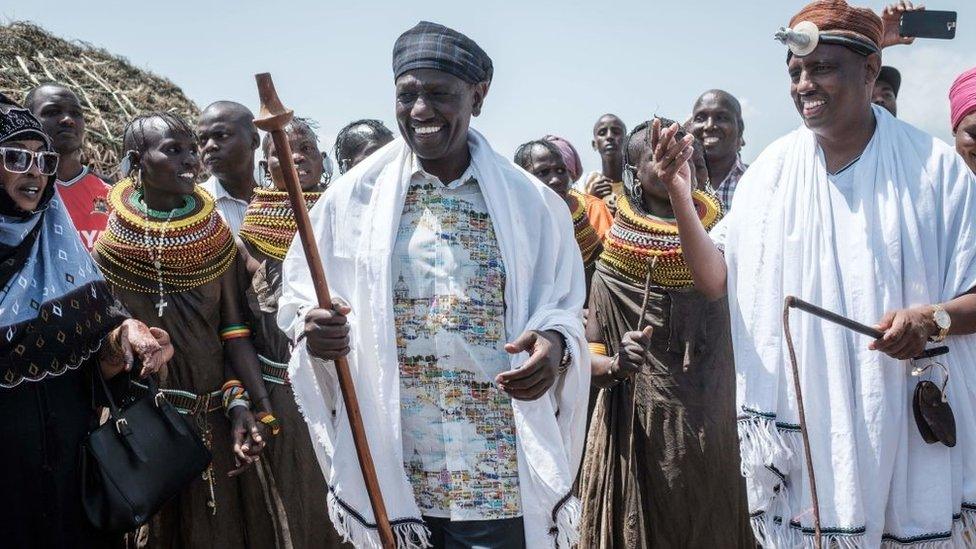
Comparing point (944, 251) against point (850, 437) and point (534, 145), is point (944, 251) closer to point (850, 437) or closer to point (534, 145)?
point (850, 437)

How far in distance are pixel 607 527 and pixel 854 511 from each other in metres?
1.82

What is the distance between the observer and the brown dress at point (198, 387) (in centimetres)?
491

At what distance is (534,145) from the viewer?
7.51 meters

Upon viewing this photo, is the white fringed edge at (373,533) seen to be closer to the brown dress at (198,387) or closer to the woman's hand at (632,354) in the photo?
the woman's hand at (632,354)

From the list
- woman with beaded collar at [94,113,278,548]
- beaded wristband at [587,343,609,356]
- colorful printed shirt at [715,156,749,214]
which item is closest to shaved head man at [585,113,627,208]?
colorful printed shirt at [715,156,749,214]

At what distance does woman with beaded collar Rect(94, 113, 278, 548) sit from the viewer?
4.87m

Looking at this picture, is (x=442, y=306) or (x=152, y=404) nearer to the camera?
(x=442, y=306)

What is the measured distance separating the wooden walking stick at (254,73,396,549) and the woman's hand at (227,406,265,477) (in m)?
1.06

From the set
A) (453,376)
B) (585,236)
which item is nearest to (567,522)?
(453,376)

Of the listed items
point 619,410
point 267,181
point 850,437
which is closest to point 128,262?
point 267,181

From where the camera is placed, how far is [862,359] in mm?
3779

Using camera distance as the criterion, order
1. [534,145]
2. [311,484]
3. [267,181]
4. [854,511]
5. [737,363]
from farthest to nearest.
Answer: [534,145] < [267,181] < [311,484] < [737,363] < [854,511]

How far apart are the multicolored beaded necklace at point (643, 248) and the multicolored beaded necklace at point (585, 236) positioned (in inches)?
58.0

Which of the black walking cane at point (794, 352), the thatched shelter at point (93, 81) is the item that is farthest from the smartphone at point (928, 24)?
the thatched shelter at point (93, 81)
